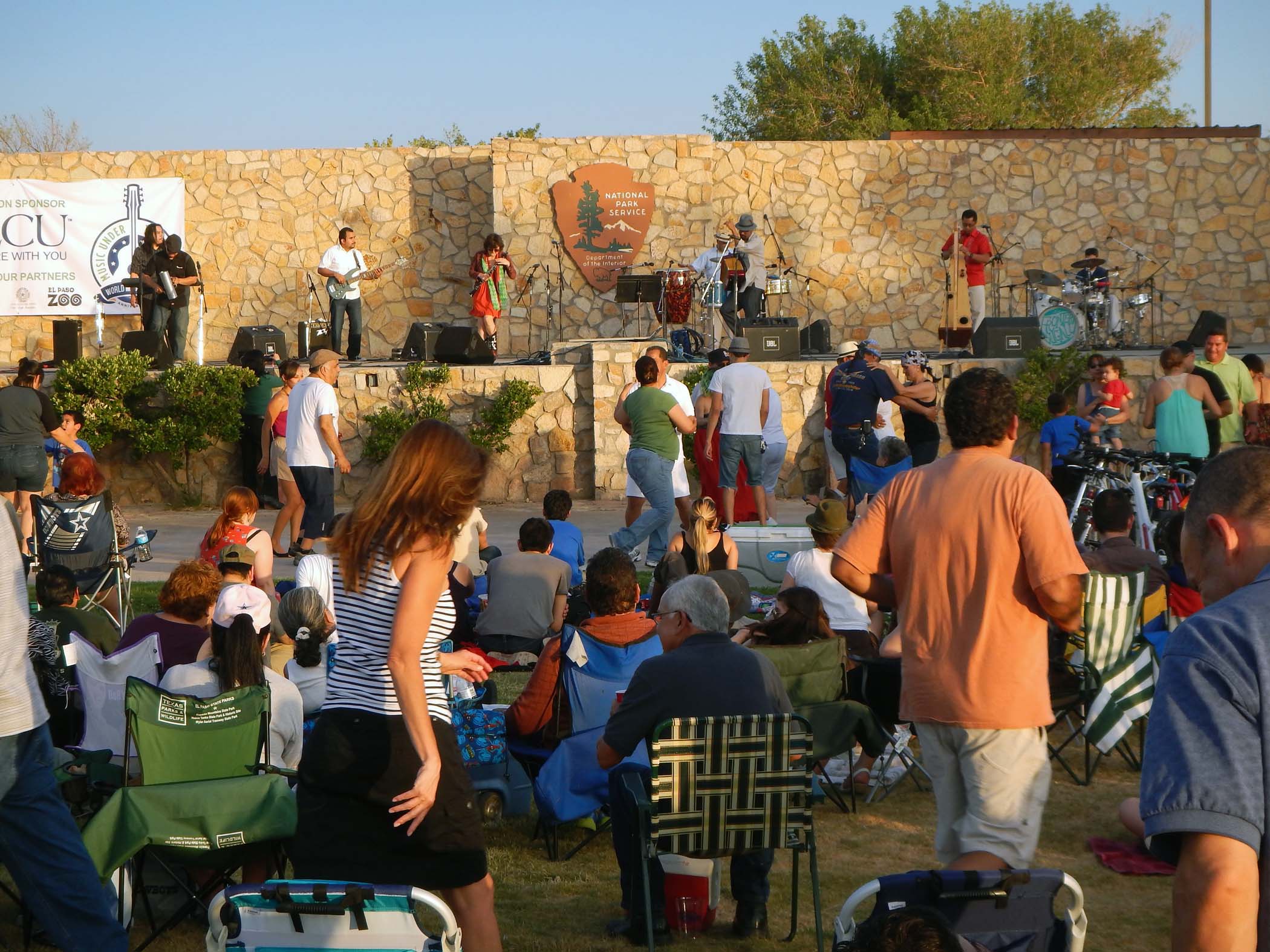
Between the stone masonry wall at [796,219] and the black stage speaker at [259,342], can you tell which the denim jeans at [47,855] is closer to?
the black stage speaker at [259,342]

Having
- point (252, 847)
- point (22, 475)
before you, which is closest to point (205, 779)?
point (252, 847)

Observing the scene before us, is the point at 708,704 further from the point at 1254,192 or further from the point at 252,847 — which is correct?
the point at 1254,192

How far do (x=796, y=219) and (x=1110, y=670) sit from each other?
13506 mm

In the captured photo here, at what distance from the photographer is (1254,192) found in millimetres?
18125

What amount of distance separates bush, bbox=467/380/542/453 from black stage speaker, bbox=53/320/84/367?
4.60 metres

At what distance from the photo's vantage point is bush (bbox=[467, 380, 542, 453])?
13414 millimetres

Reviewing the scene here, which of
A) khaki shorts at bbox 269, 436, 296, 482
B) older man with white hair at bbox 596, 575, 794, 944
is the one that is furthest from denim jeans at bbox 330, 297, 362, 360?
older man with white hair at bbox 596, 575, 794, 944

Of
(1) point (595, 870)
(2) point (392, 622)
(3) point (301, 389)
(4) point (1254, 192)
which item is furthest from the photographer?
(4) point (1254, 192)

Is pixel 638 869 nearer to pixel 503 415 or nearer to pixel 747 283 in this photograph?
pixel 503 415

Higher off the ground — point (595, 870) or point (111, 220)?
point (111, 220)

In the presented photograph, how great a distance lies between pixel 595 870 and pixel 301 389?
17.7ft

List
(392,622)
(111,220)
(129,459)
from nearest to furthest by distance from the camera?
(392,622) < (129,459) < (111,220)

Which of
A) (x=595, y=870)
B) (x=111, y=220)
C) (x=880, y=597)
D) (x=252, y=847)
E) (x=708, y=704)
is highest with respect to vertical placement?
(x=111, y=220)

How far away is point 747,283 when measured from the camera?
577 inches
